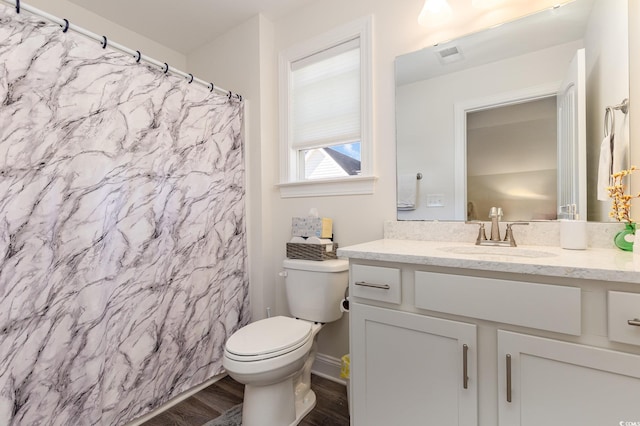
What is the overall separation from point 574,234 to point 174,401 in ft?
7.02

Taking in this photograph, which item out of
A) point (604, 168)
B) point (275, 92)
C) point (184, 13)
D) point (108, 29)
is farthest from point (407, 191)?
point (108, 29)

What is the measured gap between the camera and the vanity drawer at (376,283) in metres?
1.12

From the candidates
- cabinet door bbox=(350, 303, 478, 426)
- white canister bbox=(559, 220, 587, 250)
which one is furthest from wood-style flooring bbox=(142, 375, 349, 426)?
white canister bbox=(559, 220, 587, 250)

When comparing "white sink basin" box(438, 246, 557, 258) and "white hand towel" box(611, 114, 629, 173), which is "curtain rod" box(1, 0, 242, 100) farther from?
"white hand towel" box(611, 114, 629, 173)

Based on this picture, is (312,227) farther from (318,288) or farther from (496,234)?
(496,234)

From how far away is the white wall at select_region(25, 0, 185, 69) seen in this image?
6.12 feet

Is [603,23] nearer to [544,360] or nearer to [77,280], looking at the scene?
Result: [544,360]

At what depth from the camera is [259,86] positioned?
2.08 metres

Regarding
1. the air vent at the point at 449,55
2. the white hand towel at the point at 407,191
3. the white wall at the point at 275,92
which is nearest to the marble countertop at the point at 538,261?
the white hand towel at the point at 407,191

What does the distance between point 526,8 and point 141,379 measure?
259 cm

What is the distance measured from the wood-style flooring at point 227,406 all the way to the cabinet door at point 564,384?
0.93 meters

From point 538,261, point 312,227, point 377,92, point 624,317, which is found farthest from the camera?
point 312,227

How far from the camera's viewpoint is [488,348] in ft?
3.14

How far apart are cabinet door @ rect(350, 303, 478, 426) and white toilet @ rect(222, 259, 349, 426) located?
34cm
